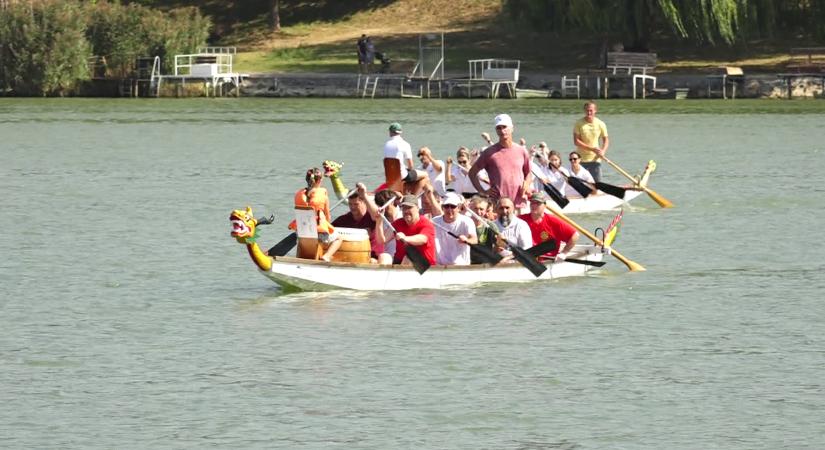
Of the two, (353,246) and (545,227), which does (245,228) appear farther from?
(545,227)

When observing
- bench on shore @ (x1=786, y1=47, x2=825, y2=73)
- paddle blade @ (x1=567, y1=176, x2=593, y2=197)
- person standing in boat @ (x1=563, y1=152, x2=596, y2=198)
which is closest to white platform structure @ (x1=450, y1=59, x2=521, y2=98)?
bench on shore @ (x1=786, y1=47, x2=825, y2=73)

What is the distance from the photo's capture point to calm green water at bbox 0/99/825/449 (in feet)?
→ 55.3

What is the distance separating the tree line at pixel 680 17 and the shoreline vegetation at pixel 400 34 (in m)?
0.05

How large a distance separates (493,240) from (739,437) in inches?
291

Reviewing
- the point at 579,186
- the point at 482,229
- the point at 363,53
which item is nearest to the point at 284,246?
the point at 482,229

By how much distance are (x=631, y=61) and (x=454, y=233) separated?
43546 millimetres

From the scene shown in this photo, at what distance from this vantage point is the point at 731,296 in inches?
963

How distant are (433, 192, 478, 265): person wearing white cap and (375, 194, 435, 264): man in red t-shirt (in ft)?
1.16

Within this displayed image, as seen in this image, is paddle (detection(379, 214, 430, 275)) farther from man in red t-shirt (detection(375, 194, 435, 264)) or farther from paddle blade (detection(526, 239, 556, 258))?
paddle blade (detection(526, 239, 556, 258))

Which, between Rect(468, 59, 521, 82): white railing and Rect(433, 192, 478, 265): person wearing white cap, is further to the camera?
Rect(468, 59, 521, 82): white railing

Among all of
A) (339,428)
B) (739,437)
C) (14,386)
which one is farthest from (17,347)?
(739,437)

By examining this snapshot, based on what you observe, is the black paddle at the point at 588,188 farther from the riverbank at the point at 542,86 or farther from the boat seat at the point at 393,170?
the riverbank at the point at 542,86

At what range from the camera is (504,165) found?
23.7 m

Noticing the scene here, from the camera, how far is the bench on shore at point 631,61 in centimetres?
6458
